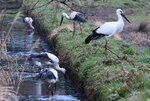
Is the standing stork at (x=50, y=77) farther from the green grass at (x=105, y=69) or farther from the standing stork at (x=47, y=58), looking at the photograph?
the standing stork at (x=47, y=58)

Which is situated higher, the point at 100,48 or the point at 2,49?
the point at 2,49

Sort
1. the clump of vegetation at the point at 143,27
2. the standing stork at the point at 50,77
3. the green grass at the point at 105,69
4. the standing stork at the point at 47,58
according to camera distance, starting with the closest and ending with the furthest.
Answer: the green grass at the point at 105,69
the standing stork at the point at 50,77
the standing stork at the point at 47,58
the clump of vegetation at the point at 143,27

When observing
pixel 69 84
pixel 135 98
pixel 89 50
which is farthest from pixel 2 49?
pixel 89 50

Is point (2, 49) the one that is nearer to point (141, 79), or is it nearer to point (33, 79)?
point (141, 79)

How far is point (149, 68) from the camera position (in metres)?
12.8

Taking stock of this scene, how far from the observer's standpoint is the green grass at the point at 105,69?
1083 cm

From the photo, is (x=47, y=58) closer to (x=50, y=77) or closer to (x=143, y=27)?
(x=50, y=77)

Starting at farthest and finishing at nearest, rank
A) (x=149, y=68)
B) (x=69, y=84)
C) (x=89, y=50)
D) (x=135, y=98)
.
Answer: (x=89, y=50), (x=69, y=84), (x=149, y=68), (x=135, y=98)

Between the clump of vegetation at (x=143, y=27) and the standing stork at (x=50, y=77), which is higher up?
the standing stork at (x=50, y=77)

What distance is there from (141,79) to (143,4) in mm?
28322

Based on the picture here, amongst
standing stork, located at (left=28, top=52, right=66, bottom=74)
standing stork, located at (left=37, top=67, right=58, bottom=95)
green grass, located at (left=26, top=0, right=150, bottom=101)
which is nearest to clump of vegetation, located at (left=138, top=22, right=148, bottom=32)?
green grass, located at (left=26, top=0, right=150, bottom=101)

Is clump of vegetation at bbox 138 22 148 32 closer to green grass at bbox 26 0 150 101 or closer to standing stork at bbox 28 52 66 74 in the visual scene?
green grass at bbox 26 0 150 101

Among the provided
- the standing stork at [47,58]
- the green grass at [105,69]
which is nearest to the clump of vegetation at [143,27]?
the green grass at [105,69]

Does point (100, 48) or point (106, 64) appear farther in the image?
point (100, 48)
